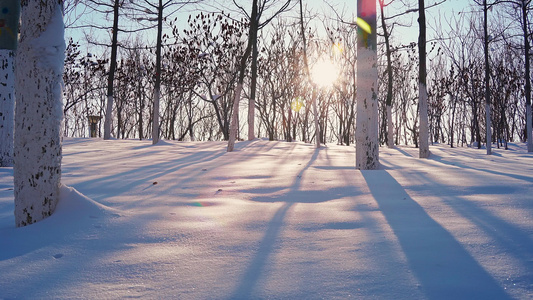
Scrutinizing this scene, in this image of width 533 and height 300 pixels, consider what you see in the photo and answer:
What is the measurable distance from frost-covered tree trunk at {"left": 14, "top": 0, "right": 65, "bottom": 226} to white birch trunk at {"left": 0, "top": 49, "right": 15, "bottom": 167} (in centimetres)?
411

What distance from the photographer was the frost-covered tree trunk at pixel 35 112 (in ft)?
7.75

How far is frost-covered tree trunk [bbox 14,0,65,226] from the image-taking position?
2363 mm

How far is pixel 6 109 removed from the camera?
5785 millimetres

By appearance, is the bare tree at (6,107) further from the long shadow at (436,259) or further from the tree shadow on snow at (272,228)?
the long shadow at (436,259)

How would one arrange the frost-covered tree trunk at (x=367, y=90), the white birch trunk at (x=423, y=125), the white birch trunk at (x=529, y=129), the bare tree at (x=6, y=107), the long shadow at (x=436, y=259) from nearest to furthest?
the long shadow at (x=436, y=259) → the frost-covered tree trunk at (x=367, y=90) → the bare tree at (x=6, y=107) → the white birch trunk at (x=423, y=125) → the white birch trunk at (x=529, y=129)

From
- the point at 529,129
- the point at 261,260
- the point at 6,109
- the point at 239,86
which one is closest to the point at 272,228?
the point at 261,260

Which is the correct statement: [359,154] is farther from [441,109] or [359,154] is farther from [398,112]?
[398,112]

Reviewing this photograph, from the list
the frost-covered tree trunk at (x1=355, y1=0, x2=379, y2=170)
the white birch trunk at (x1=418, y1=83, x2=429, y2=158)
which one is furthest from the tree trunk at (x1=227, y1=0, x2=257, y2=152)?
the white birch trunk at (x1=418, y1=83, x2=429, y2=158)

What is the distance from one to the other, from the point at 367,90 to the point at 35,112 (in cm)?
398

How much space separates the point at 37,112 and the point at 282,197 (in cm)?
205

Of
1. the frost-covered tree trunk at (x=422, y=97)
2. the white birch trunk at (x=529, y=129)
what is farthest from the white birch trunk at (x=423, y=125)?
the white birch trunk at (x=529, y=129)

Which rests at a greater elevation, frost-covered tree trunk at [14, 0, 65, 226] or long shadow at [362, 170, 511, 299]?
frost-covered tree trunk at [14, 0, 65, 226]

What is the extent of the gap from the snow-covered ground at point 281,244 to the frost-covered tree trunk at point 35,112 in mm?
191

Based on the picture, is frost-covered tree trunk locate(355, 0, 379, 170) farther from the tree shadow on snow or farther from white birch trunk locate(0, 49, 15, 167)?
white birch trunk locate(0, 49, 15, 167)
